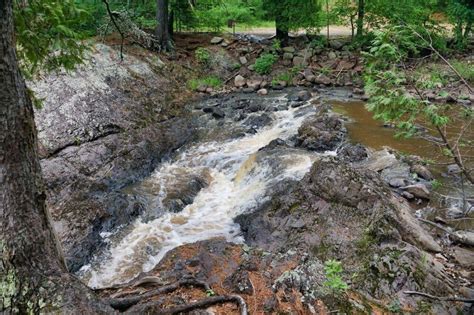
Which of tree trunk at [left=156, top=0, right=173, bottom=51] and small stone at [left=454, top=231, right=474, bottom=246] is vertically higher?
tree trunk at [left=156, top=0, right=173, bottom=51]

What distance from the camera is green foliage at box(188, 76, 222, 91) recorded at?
15.9 meters

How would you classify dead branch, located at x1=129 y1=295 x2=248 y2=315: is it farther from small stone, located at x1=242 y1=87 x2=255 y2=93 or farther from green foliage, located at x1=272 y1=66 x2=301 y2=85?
green foliage, located at x1=272 y1=66 x2=301 y2=85

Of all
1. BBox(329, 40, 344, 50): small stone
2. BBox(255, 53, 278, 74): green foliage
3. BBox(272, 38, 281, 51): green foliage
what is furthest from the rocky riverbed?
BBox(329, 40, 344, 50): small stone

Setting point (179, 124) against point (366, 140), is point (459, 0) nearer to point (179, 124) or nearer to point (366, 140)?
point (366, 140)

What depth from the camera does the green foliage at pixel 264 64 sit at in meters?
17.6

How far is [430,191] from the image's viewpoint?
775 centimetres

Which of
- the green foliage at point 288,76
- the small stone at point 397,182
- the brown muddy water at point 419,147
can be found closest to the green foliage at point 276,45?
the green foliage at point 288,76

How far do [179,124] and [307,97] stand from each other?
5334 mm

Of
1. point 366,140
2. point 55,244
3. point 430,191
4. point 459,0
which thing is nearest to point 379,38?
point 55,244

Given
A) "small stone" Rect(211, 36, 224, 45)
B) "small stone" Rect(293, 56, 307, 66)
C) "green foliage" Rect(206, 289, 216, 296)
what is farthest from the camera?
"small stone" Rect(211, 36, 224, 45)

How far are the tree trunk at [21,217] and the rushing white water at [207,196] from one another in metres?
3.10

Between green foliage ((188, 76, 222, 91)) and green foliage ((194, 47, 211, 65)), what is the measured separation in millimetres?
1103

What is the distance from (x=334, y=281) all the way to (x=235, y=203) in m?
3.91

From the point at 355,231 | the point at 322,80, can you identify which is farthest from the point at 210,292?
the point at 322,80
